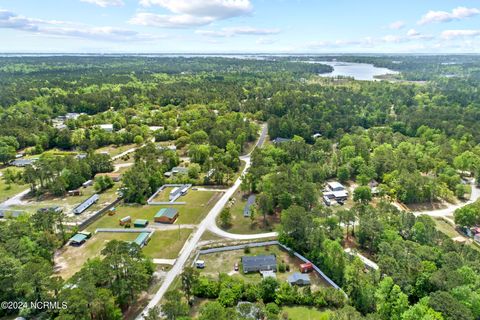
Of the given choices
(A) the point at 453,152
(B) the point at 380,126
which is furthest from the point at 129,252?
(B) the point at 380,126

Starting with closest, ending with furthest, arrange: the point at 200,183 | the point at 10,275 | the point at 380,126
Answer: the point at 10,275
the point at 200,183
the point at 380,126

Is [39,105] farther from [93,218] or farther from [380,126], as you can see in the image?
[380,126]

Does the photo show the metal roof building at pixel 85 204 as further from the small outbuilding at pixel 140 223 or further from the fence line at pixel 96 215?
the small outbuilding at pixel 140 223

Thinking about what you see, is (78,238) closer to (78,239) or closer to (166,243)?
(78,239)

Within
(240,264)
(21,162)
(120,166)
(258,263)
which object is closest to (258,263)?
(258,263)

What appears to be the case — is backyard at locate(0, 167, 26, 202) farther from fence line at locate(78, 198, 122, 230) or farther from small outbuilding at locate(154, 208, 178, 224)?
small outbuilding at locate(154, 208, 178, 224)

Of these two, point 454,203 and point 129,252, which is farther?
point 454,203
